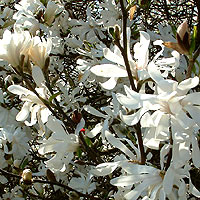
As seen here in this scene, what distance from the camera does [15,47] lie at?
0.96m

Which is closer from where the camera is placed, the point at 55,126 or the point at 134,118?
the point at 134,118

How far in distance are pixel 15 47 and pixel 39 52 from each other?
0.20ft

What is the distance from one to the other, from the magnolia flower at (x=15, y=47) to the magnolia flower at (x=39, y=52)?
16 millimetres

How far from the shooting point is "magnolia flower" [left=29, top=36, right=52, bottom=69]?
3.23 feet

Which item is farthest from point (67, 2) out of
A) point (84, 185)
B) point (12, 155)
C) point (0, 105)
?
point (84, 185)

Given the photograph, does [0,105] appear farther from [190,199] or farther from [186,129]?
[186,129]

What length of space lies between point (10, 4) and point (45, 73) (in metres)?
1.56

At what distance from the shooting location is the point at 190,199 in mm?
1398

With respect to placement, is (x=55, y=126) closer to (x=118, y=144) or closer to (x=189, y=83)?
(x=118, y=144)

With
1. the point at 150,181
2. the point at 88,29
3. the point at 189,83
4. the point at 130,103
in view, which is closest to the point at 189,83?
the point at 189,83

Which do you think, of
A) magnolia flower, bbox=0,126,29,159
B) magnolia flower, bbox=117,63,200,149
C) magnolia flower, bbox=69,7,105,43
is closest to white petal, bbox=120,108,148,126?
magnolia flower, bbox=117,63,200,149

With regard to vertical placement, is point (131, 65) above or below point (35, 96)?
above

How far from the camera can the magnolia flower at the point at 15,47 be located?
3.16 ft

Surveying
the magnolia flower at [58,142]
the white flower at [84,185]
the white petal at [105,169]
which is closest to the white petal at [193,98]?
the white petal at [105,169]
